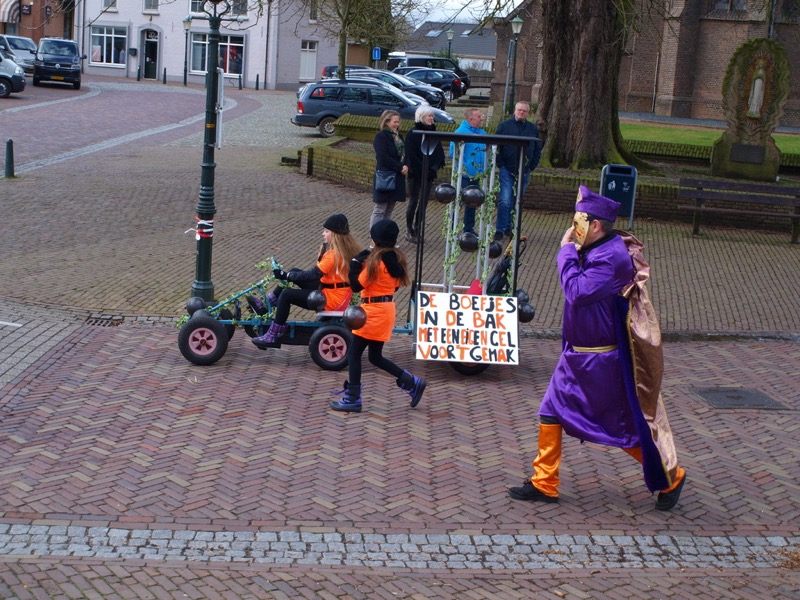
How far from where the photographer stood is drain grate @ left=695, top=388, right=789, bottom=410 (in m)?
8.46

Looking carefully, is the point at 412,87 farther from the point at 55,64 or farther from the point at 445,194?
the point at 445,194

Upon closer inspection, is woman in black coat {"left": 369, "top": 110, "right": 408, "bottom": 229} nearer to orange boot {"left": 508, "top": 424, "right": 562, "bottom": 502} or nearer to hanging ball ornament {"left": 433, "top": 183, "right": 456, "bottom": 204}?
hanging ball ornament {"left": 433, "top": 183, "right": 456, "bottom": 204}

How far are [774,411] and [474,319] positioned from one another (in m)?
2.54

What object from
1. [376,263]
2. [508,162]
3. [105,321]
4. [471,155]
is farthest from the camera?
[508,162]

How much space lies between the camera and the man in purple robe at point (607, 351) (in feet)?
19.7

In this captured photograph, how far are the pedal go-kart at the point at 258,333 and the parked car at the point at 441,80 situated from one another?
4152 cm

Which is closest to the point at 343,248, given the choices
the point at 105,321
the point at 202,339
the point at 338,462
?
the point at 202,339

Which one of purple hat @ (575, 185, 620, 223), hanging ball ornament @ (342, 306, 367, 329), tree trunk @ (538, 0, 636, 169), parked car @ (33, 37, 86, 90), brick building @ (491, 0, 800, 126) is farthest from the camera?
brick building @ (491, 0, 800, 126)

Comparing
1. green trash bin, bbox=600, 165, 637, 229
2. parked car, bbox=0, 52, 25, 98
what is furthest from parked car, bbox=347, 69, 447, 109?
green trash bin, bbox=600, 165, 637, 229

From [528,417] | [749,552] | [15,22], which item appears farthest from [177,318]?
[15,22]

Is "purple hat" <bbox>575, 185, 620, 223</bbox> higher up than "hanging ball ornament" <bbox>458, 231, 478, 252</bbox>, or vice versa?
"purple hat" <bbox>575, 185, 620, 223</bbox>

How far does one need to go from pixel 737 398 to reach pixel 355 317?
Result: 3409mm

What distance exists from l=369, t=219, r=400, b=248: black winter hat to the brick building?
38658mm

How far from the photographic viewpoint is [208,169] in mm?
10125
